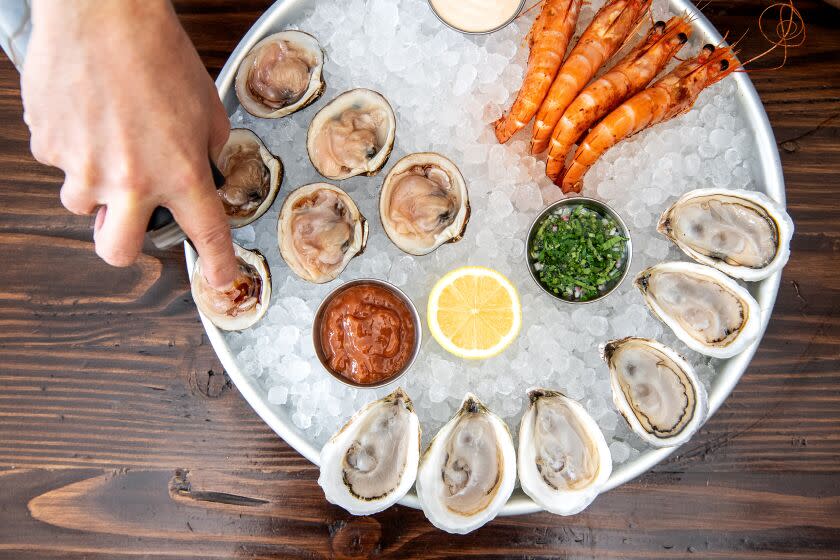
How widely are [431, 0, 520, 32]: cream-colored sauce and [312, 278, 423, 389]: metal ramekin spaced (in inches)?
34.7

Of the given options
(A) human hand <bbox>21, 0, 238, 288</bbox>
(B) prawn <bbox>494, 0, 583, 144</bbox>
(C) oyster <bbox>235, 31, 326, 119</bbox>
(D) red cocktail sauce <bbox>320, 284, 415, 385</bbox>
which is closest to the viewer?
(A) human hand <bbox>21, 0, 238, 288</bbox>

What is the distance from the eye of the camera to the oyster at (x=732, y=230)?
1.80m

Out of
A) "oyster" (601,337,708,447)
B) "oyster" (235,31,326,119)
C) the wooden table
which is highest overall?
"oyster" (235,31,326,119)

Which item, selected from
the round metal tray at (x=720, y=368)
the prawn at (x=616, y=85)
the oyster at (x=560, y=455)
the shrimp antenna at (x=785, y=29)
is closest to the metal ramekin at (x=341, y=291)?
the round metal tray at (x=720, y=368)

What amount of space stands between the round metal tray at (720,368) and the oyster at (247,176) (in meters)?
0.17

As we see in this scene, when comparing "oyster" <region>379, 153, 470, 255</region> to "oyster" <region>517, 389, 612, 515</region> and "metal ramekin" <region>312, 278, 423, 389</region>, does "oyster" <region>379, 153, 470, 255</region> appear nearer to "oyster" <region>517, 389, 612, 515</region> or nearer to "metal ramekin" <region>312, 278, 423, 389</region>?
"metal ramekin" <region>312, 278, 423, 389</region>

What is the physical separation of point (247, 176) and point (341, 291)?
476 mm

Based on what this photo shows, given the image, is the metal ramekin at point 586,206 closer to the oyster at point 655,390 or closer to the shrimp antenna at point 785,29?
the oyster at point 655,390

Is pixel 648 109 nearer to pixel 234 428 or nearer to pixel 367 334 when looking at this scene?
pixel 367 334

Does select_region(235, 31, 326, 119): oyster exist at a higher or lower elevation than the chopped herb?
higher

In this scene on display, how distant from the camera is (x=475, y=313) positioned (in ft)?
5.80

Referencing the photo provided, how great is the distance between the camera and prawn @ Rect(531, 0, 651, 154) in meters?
1.99

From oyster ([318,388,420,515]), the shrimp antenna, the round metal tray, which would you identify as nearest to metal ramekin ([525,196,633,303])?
the round metal tray

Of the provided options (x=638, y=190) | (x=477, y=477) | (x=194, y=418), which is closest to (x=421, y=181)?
(x=638, y=190)
